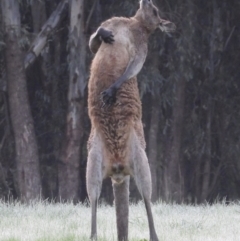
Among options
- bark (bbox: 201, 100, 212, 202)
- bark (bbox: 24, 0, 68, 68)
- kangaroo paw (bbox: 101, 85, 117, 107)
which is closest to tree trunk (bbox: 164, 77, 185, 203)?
bark (bbox: 201, 100, 212, 202)

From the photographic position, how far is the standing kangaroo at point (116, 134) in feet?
26.9

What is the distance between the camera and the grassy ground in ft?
28.1

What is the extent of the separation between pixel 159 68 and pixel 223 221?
10.0m

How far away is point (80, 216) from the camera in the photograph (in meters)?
10.5

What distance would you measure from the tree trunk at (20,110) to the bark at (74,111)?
0.76 metres

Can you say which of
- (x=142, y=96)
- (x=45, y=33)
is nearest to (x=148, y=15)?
(x=45, y=33)

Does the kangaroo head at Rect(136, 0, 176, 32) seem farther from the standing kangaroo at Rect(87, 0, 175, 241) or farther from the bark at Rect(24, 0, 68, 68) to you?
the bark at Rect(24, 0, 68, 68)

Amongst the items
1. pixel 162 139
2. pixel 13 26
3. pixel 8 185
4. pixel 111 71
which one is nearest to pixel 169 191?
pixel 162 139

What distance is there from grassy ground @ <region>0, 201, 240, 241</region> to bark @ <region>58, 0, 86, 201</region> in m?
6.78

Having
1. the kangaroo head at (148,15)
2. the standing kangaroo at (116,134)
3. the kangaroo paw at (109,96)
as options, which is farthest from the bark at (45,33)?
the kangaroo paw at (109,96)

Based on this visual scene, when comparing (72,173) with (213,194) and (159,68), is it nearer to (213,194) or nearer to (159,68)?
(159,68)

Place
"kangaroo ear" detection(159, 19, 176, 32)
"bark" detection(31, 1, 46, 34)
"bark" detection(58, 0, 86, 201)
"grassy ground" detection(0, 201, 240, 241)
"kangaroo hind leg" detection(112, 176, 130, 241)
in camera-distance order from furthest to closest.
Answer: "bark" detection(31, 1, 46, 34), "bark" detection(58, 0, 86, 201), "kangaroo ear" detection(159, 19, 176, 32), "grassy ground" detection(0, 201, 240, 241), "kangaroo hind leg" detection(112, 176, 130, 241)

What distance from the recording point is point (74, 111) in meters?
18.5

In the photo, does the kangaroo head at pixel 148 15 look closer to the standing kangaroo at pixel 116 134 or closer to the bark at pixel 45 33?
the standing kangaroo at pixel 116 134
